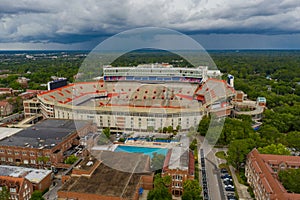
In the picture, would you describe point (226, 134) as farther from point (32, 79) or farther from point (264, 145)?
point (32, 79)

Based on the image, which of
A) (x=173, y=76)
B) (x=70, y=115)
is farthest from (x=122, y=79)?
(x=70, y=115)

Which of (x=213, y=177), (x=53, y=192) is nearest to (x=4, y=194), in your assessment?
(x=53, y=192)

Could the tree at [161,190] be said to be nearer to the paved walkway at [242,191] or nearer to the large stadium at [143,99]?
the paved walkway at [242,191]

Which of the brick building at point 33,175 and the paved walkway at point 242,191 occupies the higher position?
the brick building at point 33,175

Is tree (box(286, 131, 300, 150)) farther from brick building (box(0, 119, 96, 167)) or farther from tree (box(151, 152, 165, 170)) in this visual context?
brick building (box(0, 119, 96, 167))

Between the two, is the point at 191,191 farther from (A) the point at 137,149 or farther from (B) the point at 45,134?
(B) the point at 45,134

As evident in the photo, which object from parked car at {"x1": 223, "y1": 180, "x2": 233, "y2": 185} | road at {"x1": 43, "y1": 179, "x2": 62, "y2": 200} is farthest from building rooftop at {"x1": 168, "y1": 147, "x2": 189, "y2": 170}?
road at {"x1": 43, "y1": 179, "x2": 62, "y2": 200}

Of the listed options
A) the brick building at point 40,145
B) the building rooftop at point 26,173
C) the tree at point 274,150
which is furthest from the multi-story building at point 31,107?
the tree at point 274,150
